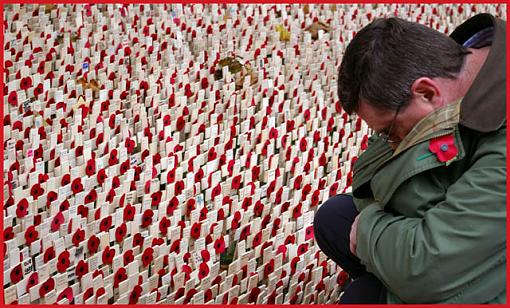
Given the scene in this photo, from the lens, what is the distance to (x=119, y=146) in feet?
7.13

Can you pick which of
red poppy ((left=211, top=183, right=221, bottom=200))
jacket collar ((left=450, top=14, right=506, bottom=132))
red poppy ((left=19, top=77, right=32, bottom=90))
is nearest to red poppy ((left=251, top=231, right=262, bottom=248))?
red poppy ((left=211, top=183, right=221, bottom=200))

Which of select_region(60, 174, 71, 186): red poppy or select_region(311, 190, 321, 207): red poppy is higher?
select_region(60, 174, 71, 186): red poppy

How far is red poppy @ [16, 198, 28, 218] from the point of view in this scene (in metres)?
1.74

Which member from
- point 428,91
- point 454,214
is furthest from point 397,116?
point 454,214

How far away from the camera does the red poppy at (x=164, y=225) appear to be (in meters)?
1.82

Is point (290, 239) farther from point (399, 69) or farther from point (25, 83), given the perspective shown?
point (25, 83)

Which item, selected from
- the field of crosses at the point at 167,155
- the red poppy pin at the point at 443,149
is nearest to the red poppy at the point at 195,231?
the field of crosses at the point at 167,155

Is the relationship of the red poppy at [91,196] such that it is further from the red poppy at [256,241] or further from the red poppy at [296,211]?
the red poppy at [296,211]

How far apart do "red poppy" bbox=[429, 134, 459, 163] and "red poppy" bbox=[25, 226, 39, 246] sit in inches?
40.6

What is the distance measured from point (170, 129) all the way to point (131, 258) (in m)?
0.72

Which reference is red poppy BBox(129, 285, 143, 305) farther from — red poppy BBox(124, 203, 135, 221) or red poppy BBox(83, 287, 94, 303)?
red poppy BBox(124, 203, 135, 221)

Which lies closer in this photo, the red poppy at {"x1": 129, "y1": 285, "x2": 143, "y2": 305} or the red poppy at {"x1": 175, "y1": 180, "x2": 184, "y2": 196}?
the red poppy at {"x1": 129, "y1": 285, "x2": 143, "y2": 305}

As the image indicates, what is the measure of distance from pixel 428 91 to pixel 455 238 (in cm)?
24

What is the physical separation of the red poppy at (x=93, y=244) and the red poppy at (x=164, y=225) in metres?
0.18
